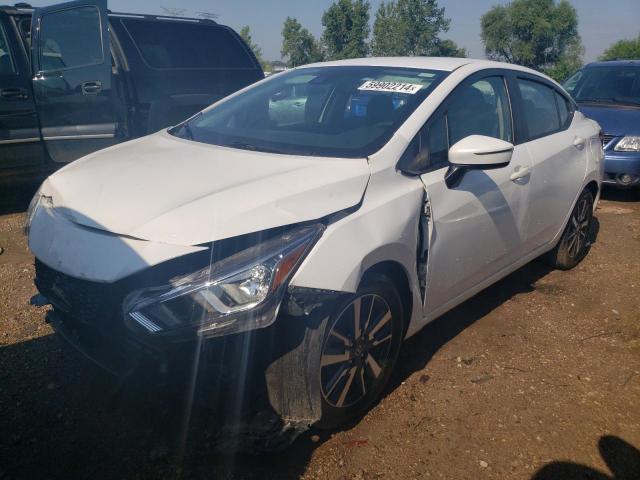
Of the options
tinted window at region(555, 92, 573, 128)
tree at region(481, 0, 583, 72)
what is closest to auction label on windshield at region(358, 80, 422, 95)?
tinted window at region(555, 92, 573, 128)

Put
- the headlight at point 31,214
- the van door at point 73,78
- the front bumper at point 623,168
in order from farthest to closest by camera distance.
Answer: the front bumper at point 623,168 < the van door at point 73,78 < the headlight at point 31,214

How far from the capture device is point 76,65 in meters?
5.37

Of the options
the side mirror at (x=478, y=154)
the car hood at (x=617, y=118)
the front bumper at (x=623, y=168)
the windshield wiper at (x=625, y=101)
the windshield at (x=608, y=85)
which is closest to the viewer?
the side mirror at (x=478, y=154)

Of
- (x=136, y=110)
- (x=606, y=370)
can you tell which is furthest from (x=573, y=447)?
(x=136, y=110)

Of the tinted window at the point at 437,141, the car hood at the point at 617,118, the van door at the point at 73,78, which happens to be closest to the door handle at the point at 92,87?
the van door at the point at 73,78

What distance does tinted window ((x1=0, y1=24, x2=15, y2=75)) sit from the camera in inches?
214

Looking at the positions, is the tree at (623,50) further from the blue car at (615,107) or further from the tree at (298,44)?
the blue car at (615,107)

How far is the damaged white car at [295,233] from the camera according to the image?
2.04 metres

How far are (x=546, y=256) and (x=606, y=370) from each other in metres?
1.48

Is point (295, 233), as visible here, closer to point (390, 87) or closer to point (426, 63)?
point (390, 87)

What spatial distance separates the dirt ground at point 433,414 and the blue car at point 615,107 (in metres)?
3.58

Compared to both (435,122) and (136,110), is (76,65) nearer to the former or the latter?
(136,110)

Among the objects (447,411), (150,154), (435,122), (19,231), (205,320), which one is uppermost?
(435,122)

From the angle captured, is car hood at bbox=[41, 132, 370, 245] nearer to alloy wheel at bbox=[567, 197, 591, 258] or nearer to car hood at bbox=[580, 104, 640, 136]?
alloy wheel at bbox=[567, 197, 591, 258]
